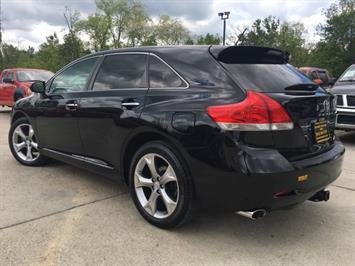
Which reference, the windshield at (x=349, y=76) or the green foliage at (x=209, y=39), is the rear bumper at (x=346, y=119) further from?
the green foliage at (x=209, y=39)

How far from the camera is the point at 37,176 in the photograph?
211 inches

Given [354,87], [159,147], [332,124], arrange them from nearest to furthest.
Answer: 1. [159,147]
2. [332,124]
3. [354,87]

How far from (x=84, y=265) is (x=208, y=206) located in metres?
1.05

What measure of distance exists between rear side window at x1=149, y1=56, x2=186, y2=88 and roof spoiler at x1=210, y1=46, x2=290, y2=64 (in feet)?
1.30

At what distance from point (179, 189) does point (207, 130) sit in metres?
0.58

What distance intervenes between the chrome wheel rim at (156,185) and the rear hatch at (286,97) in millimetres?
871

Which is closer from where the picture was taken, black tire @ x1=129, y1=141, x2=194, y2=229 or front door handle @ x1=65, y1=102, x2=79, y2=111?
black tire @ x1=129, y1=141, x2=194, y2=229

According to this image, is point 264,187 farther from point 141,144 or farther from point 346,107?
point 346,107

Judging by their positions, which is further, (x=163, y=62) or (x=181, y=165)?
(x=163, y=62)

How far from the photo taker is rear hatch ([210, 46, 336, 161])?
3195 mm

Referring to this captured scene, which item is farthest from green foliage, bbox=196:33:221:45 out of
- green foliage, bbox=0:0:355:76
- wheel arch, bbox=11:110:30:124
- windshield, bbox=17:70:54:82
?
wheel arch, bbox=11:110:30:124

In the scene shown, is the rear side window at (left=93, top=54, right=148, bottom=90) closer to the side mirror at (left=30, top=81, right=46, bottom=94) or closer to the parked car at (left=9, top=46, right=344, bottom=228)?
the parked car at (left=9, top=46, right=344, bottom=228)

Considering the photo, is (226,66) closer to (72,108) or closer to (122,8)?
(72,108)

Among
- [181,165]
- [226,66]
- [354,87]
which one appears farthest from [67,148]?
[354,87]
